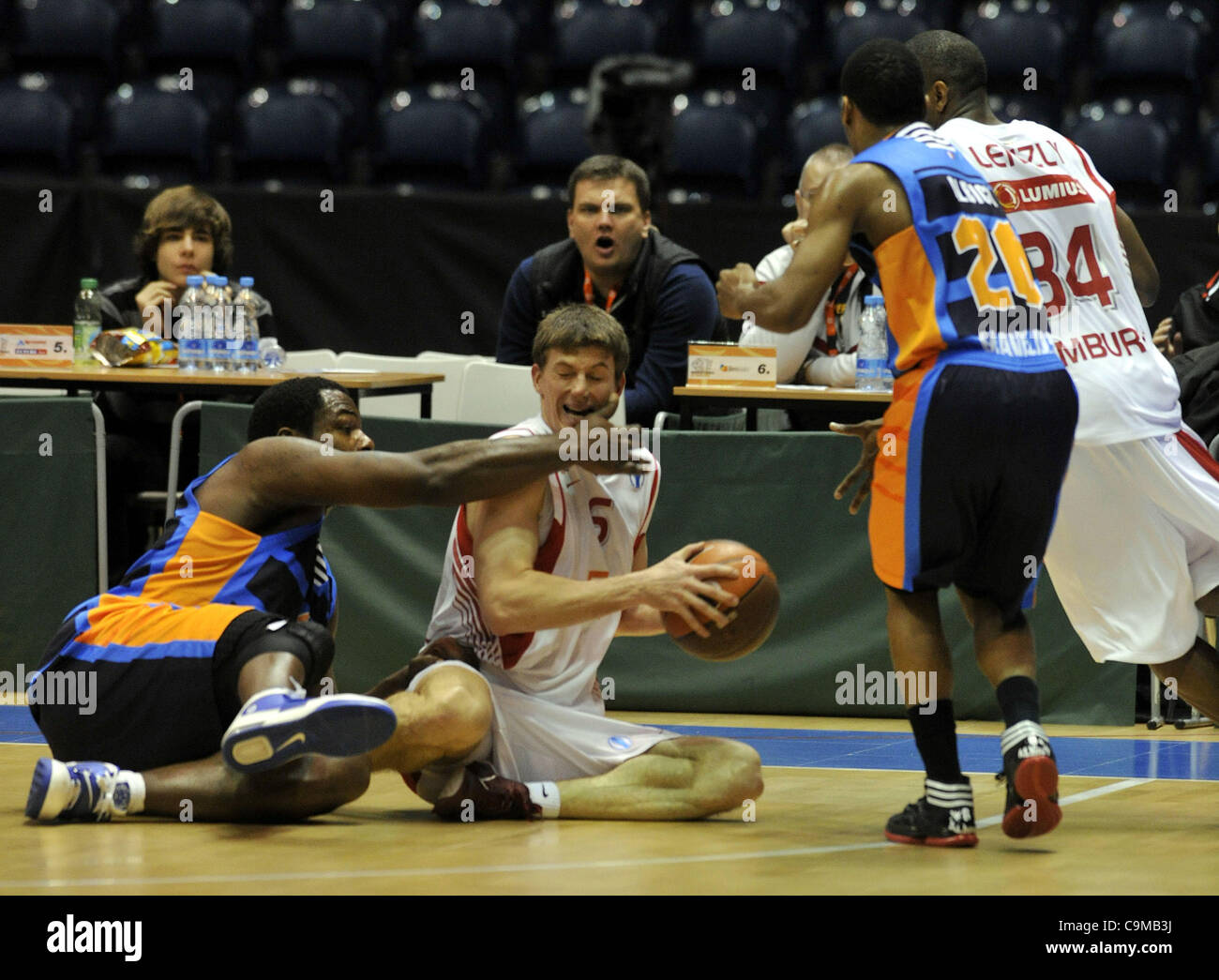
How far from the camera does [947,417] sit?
3926 mm

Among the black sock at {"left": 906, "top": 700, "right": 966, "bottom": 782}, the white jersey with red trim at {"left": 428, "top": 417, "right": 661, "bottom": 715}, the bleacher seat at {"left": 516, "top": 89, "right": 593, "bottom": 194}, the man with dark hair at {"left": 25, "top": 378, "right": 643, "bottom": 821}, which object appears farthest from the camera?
the bleacher seat at {"left": 516, "top": 89, "right": 593, "bottom": 194}

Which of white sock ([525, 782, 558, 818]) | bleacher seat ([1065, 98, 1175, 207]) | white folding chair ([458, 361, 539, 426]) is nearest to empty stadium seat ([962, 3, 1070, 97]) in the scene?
bleacher seat ([1065, 98, 1175, 207])

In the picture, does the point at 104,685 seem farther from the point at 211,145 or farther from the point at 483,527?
the point at 211,145

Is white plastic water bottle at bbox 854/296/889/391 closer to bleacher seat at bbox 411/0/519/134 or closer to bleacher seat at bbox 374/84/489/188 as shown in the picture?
bleacher seat at bbox 374/84/489/188

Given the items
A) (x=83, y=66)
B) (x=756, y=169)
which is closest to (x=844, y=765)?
(x=756, y=169)

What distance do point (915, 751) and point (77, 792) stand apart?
2.81m

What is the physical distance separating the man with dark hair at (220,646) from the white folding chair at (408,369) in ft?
13.2

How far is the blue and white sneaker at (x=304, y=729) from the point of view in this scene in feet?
12.2

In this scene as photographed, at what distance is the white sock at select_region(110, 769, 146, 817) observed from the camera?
4141 mm

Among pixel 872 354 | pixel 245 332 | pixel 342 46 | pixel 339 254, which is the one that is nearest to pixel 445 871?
pixel 872 354

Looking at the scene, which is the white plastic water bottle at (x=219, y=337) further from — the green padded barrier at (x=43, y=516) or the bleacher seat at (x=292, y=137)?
the bleacher seat at (x=292, y=137)

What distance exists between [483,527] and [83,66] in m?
7.77

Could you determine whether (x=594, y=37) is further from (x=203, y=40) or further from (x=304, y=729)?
(x=304, y=729)

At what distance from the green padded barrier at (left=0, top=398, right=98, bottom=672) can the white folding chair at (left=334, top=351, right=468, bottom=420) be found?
1.71m
